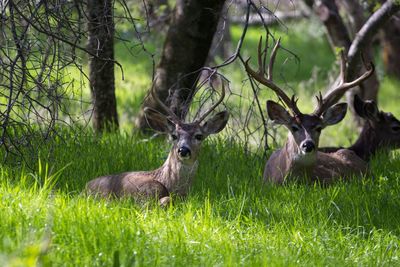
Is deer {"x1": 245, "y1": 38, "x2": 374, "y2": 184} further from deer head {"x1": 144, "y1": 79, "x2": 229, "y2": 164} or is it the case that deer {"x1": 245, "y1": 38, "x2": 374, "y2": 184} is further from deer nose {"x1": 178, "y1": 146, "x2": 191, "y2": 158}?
deer nose {"x1": 178, "y1": 146, "x2": 191, "y2": 158}

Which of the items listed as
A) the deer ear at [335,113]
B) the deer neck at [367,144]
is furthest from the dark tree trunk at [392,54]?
the deer ear at [335,113]

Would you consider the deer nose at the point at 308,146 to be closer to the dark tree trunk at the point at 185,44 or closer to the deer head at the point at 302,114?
the deer head at the point at 302,114

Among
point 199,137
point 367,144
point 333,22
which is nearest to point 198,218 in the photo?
point 199,137

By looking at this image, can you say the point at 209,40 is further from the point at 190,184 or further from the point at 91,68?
the point at 190,184

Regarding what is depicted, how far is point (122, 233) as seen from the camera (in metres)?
5.36

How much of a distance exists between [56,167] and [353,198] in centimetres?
237

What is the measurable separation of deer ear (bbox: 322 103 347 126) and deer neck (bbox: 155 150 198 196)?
1.83 m

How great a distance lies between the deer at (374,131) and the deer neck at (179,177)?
3196 mm

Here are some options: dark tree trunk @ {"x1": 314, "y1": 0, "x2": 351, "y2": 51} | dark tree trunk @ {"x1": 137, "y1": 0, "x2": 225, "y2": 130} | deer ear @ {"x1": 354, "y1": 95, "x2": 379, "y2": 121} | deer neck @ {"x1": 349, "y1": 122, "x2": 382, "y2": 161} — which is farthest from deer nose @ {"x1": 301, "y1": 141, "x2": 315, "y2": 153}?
dark tree trunk @ {"x1": 314, "y1": 0, "x2": 351, "y2": 51}

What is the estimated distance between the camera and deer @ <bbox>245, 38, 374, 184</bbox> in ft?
26.9

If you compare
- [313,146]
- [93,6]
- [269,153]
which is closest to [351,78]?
[269,153]

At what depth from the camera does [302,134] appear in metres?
8.20

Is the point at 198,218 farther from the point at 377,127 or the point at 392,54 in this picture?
the point at 392,54

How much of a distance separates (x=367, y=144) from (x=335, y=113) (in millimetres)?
1583
